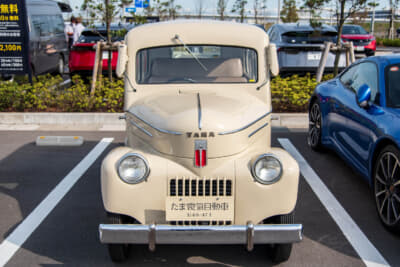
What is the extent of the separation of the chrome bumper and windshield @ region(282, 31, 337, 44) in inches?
368

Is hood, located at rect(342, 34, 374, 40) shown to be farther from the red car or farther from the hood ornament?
the hood ornament

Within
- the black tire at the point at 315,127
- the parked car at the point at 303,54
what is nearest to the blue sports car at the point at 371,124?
the black tire at the point at 315,127

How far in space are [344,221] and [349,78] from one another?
7.33 feet

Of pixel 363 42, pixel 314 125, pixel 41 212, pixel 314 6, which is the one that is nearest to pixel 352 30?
pixel 363 42

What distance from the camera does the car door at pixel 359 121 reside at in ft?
16.8

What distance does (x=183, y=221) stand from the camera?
3.71 m

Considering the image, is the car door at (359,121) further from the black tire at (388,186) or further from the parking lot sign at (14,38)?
the parking lot sign at (14,38)

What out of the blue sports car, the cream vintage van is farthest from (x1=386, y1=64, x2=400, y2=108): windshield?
the cream vintage van

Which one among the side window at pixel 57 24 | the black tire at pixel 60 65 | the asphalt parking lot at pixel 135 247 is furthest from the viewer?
the black tire at pixel 60 65

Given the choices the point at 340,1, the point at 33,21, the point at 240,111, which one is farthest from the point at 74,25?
the point at 240,111

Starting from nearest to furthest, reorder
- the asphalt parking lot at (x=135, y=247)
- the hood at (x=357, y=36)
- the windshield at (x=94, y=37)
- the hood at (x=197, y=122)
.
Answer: the hood at (x=197, y=122), the asphalt parking lot at (x=135, y=247), the windshield at (x=94, y=37), the hood at (x=357, y=36)

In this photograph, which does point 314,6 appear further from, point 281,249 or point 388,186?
point 281,249

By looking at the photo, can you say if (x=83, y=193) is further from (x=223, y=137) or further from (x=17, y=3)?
(x=17, y=3)

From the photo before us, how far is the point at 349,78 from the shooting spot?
6.38 m
